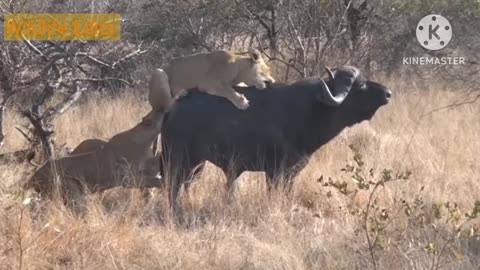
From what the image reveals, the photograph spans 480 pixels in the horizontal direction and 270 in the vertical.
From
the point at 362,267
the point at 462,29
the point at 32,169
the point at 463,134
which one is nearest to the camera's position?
the point at 362,267

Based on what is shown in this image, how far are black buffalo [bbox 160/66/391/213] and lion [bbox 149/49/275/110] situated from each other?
544mm

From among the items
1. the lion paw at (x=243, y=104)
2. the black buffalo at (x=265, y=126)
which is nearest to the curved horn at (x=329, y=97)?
the black buffalo at (x=265, y=126)

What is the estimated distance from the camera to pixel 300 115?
7711mm

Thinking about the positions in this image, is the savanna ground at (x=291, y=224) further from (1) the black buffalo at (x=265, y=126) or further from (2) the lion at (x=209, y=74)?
(2) the lion at (x=209, y=74)

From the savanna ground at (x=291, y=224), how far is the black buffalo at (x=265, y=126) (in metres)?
0.28

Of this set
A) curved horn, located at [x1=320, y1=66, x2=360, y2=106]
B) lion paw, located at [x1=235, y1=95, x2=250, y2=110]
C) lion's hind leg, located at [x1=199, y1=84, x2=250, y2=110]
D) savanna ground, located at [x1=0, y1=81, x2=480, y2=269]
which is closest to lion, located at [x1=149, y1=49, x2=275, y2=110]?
lion's hind leg, located at [x1=199, y1=84, x2=250, y2=110]

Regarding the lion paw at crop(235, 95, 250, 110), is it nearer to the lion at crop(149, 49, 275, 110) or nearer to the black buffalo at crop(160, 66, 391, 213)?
the black buffalo at crop(160, 66, 391, 213)

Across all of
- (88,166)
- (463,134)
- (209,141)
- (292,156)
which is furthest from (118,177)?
(463,134)

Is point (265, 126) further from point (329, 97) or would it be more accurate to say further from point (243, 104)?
point (329, 97)

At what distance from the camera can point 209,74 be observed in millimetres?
8477

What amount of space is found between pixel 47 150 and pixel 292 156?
313 centimetres

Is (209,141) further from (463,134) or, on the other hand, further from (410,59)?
(410,59)

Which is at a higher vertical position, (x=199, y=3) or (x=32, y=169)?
(x=199, y=3)

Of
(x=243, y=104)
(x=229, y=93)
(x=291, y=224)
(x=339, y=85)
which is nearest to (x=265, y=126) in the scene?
(x=243, y=104)
